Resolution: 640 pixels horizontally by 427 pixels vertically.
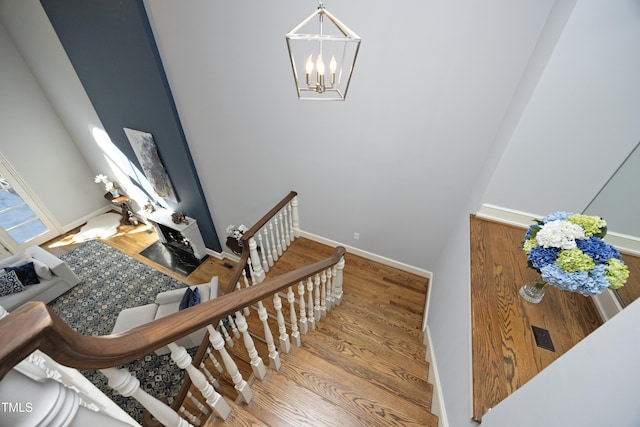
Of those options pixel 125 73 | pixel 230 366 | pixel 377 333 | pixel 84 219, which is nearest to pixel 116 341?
pixel 230 366

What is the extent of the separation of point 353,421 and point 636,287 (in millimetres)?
1603

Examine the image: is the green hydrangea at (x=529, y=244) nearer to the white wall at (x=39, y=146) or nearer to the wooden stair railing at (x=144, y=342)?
the wooden stair railing at (x=144, y=342)

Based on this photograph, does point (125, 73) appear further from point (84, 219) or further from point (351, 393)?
point (351, 393)

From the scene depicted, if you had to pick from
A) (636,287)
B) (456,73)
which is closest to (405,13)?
(456,73)

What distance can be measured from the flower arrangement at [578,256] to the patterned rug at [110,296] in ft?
12.8

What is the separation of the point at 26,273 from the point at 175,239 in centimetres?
195

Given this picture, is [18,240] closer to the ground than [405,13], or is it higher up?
closer to the ground

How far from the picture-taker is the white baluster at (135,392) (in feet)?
2.20

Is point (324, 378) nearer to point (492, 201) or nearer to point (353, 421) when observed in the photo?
point (353, 421)

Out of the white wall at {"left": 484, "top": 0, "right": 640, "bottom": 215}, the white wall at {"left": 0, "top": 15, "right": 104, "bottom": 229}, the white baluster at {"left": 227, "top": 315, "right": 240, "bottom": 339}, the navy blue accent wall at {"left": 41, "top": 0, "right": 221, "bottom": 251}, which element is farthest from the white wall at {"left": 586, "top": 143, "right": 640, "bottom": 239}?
the white wall at {"left": 0, "top": 15, "right": 104, "bottom": 229}

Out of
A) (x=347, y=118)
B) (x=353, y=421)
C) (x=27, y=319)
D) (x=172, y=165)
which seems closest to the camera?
(x=27, y=319)

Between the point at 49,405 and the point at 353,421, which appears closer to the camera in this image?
the point at 49,405

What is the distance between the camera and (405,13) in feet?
5.87

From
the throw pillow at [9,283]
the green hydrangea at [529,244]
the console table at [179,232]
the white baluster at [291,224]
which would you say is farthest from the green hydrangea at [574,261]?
the throw pillow at [9,283]
